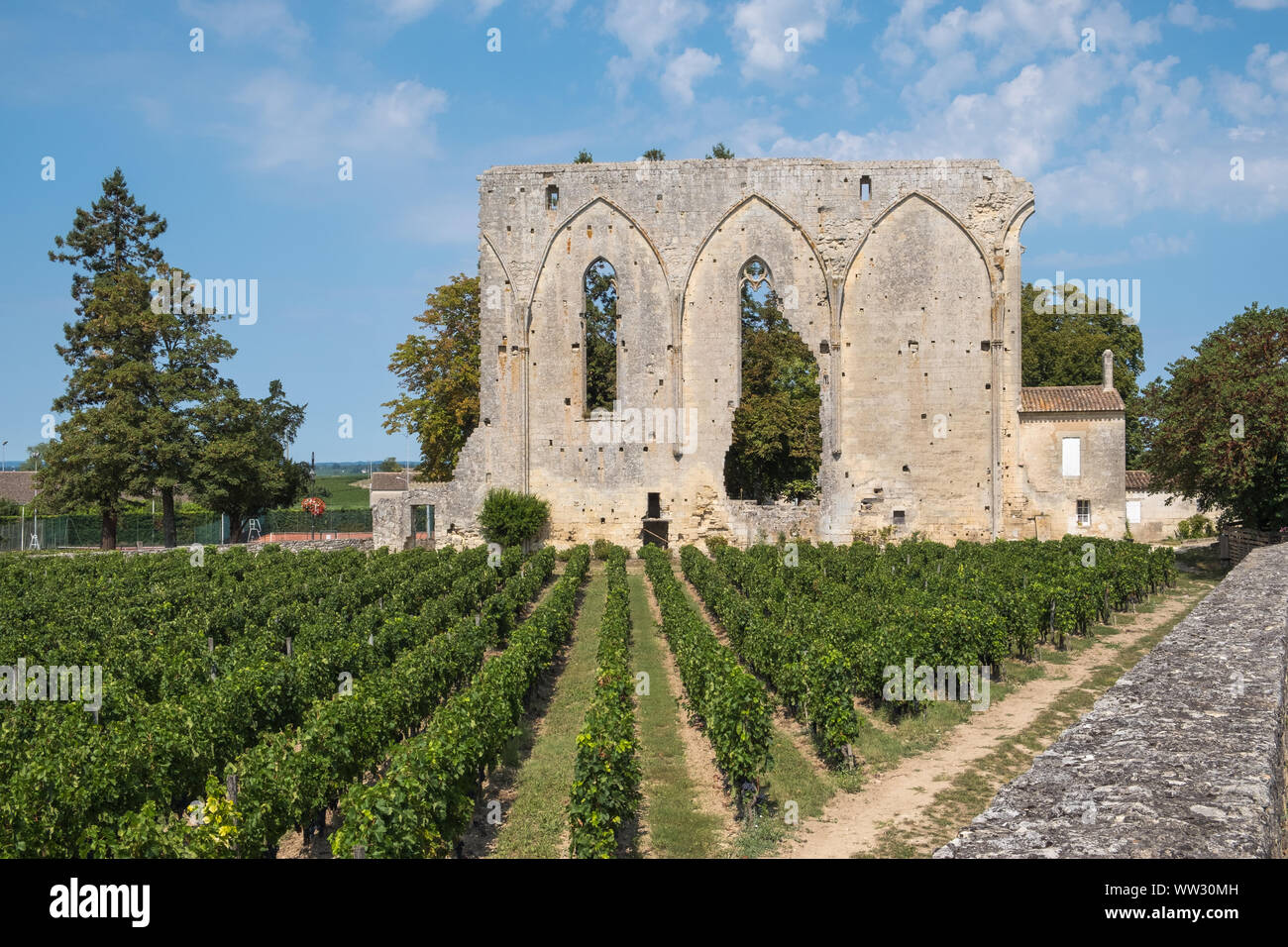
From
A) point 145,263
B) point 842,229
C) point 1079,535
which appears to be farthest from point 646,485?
point 145,263

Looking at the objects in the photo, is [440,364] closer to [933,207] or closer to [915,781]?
[933,207]

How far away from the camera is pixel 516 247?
31375mm

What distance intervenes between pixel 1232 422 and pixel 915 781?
64.8 ft

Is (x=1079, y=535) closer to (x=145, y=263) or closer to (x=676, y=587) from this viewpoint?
(x=676, y=587)

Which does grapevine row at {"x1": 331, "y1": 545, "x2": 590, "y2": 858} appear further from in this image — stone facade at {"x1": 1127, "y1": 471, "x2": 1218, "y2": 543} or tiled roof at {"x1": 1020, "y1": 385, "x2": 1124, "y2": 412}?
stone facade at {"x1": 1127, "y1": 471, "x2": 1218, "y2": 543}

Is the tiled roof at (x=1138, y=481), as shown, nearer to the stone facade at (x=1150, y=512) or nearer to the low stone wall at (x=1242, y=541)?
the stone facade at (x=1150, y=512)

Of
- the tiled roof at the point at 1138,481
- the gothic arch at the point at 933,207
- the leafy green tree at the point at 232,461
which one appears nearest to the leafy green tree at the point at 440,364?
the leafy green tree at the point at 232,461

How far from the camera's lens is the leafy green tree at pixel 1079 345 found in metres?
44.2

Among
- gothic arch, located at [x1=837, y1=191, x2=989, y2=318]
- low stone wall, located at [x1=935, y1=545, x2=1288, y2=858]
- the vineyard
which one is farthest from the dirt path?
gothic arch, located at [x1=837, y1=191, x2=989, y2=318]

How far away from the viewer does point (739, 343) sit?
30484 mm

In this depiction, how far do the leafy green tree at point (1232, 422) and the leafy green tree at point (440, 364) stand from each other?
89.6ft

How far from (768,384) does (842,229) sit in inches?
529

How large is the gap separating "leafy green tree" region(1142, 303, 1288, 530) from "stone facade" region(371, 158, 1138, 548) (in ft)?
13.7
